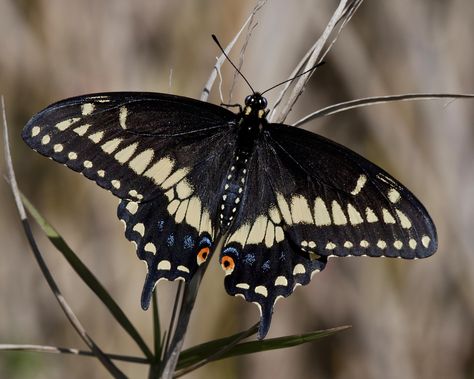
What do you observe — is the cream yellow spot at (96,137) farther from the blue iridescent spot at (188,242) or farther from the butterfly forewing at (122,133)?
the blue iridescent spot at (188,242)

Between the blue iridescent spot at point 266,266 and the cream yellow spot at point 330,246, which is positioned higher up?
the cream yellow spot at point 330,246

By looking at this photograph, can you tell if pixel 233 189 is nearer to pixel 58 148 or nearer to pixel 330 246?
pixel 330 246

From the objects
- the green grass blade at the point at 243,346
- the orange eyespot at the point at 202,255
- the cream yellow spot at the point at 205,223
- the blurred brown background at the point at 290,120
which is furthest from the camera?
the blurred brown background at the point at 290,120

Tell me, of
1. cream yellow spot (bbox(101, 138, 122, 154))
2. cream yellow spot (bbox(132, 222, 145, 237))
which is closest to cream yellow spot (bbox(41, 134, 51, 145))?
cream yellow spot (bbox(101, 138, 122, 154))

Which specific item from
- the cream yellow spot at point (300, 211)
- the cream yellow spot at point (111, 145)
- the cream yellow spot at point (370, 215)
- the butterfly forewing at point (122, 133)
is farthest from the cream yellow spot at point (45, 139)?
the cream yellow spot at point (370, 215)

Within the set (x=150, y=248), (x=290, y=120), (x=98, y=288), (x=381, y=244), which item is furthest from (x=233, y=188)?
(x=290, y=120)

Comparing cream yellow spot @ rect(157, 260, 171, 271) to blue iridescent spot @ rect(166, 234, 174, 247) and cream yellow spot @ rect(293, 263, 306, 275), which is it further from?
cream yellow spot @ rect(293, 263, 306, 275)
